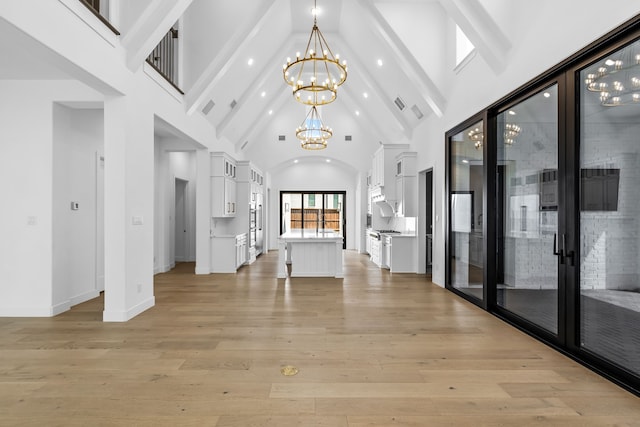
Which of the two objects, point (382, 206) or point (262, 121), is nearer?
point (382, 206)

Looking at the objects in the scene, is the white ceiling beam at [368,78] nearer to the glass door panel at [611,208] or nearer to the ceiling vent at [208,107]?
the ceiling vent at [208,107]

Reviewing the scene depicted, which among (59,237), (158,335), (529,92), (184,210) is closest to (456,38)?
(529,92)

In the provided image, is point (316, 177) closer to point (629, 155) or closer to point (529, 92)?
point (529, 92)

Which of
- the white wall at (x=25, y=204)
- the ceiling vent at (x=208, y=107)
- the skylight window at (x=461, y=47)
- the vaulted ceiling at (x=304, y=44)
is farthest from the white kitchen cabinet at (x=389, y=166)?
the white wall at (x=25, y=204)

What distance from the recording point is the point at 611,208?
2859 millimetres

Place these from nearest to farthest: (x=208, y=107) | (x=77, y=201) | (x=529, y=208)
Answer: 1. (x=529, y=208)
2. (x=77, y=201)
3. (x=208, y=107)

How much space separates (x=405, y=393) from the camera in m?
2.54

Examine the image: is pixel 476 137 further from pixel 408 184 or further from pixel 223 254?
pixel 223 254

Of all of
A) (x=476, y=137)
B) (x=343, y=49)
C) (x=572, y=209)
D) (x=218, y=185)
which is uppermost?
(x=343, y=49)

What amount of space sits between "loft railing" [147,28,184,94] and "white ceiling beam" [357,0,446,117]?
10.7 ft

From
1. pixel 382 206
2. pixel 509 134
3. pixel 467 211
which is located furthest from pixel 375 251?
pixel 509 134

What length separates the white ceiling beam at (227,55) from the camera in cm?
584

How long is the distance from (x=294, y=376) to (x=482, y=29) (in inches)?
175

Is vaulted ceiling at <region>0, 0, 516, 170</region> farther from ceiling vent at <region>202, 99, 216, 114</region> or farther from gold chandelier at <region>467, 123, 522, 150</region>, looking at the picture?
gold chandelier at <region>467, 123, 522, 150</region>
